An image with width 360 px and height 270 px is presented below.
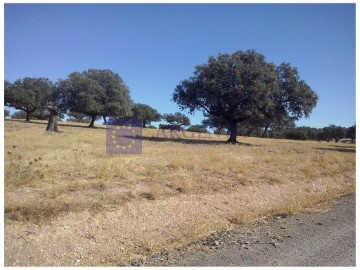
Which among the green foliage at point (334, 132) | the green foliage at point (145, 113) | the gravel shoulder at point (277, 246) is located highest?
the green foliage at point (145, 113)

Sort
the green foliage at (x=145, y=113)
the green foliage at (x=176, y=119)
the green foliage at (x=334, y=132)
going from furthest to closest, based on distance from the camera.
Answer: the green foliage at (x=176, y=119)
the green foliage at (x=145, y=113)
the green foliage at (x=334, y=132)

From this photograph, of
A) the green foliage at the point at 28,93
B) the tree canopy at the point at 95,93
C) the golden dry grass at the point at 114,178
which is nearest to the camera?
the golden dry grass at the point at 114,178

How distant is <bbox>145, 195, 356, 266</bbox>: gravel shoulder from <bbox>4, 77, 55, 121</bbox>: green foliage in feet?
157

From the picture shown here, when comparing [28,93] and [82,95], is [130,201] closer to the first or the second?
[82,95]

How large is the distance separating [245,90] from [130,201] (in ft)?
77.8

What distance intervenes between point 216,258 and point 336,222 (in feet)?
13.0

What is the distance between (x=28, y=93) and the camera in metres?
54.7

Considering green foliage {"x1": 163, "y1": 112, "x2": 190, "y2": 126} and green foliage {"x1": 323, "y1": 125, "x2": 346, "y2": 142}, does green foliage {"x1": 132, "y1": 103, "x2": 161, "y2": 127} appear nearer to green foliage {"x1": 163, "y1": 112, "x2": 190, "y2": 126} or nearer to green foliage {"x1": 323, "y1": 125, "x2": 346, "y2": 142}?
green foliage {"x1": 163, "y1": 112, "x2": 190, "y2": 126}

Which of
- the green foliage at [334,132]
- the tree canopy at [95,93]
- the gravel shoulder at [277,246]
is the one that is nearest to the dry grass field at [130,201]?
the gravel shoulder at [277,246]

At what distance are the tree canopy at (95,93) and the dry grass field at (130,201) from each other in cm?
3424

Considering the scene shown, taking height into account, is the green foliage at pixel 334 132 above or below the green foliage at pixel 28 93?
Result: below

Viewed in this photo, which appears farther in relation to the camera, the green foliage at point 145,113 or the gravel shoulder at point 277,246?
the green foliage at point 145,113

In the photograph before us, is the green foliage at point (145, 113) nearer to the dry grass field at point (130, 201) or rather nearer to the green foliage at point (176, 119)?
the green foliage at point (176, 119)

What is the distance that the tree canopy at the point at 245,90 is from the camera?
30.9 metres
